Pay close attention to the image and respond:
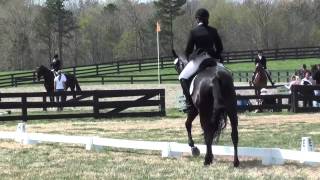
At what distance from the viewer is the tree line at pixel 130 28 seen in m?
87.8

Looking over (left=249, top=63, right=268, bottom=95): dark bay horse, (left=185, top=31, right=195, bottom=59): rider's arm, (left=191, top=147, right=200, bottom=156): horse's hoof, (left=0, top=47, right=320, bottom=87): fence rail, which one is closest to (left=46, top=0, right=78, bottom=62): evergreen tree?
(left=0, top=47, right=320, bottom=87): fence rail

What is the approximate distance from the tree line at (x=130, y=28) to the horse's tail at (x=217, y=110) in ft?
236

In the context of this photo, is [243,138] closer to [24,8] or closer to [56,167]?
[56,167]

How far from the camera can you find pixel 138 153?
441 inches

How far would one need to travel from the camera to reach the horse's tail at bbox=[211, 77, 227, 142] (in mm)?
9039

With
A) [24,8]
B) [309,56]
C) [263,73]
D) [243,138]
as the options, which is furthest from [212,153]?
[24,8]

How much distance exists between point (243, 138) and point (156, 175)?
516 cm

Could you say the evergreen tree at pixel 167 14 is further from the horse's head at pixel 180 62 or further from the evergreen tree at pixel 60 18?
the horse's head at pixel 180 62

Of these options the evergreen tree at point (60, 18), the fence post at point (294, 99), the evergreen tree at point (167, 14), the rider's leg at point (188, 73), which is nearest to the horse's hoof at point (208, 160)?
the rider's leg at point (188, 73)

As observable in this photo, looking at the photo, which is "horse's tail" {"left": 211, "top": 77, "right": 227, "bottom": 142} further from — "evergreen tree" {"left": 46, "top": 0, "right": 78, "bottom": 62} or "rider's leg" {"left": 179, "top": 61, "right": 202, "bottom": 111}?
"evergreen tree" {"left": 46, "top": 0, "right": 78, "bottom": 62}

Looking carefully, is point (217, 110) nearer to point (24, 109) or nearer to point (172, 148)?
point (172, 148)

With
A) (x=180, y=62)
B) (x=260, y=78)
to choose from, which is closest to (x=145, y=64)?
(x=260, y=78)

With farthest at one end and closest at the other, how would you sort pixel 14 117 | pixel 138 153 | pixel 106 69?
pixel 106 69, pixel 14 117, pixel 138 153

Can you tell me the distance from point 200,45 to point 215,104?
1245mm
